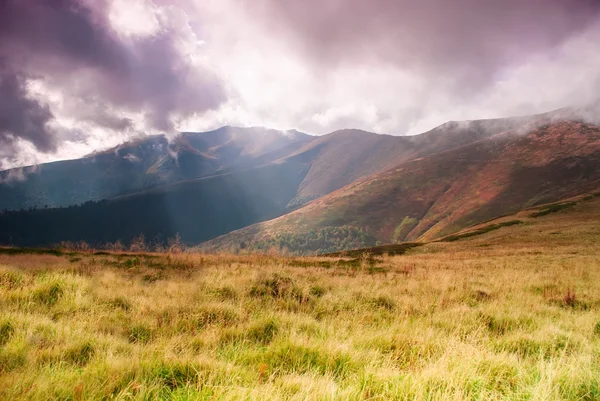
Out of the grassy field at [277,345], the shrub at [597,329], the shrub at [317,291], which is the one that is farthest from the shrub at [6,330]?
the shrub at [597,329]

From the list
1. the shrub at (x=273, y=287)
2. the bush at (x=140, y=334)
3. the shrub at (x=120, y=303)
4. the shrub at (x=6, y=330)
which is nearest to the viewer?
the shrub at (x=6, y=330)

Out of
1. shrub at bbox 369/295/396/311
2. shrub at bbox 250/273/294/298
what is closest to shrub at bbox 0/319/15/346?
shrub at bbox 250/273/294/298

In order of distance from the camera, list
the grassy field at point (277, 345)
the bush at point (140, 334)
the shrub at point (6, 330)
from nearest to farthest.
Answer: the grassy field at point (277, 345)
the shrub at point (6, 330)
the bush at point (140, 334)

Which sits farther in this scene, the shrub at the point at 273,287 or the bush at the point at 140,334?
the shrub at the point at 273,287

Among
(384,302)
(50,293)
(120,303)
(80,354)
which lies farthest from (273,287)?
(80,354)

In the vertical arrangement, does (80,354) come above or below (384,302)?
above

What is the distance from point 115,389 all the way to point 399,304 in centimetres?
642

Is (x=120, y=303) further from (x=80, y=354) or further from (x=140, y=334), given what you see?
(x=80, y=354)

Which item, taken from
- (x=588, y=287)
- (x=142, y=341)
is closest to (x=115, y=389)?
(x=142, y=341)

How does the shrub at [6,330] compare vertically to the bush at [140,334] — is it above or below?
above

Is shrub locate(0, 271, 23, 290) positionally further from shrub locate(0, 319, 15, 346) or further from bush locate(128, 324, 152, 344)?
Result: bush locate(128, 324, 152, 344)

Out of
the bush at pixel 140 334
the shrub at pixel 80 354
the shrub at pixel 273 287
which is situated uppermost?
the shrub at pixel 80 354

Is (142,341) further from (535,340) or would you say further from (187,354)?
(535,340)

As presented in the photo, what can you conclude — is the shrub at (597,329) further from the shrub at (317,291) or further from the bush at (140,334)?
the bush at (140,334)
